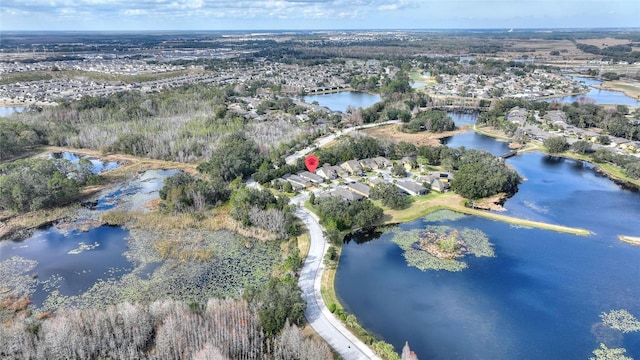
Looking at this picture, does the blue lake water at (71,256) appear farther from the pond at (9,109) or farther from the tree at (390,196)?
the pond at (9,109)

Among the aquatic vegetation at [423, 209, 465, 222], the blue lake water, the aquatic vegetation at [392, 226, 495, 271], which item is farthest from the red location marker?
the blue lake water

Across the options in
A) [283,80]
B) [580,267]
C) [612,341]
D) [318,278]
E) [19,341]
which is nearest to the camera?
[19,341]

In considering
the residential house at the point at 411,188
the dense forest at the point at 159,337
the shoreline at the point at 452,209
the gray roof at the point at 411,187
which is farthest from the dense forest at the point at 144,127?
the dense forest at the point at 159,337

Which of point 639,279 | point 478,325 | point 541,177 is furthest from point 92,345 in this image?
point 541,177

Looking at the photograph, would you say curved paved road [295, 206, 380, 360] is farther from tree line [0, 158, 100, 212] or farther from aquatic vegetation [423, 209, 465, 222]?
tree line [0, 158, 100, 212]

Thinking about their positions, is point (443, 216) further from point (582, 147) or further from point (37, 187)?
point (37, 187)

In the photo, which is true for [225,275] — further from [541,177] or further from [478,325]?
[541,177]

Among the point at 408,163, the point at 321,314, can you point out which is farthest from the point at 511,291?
the point at 408,163
